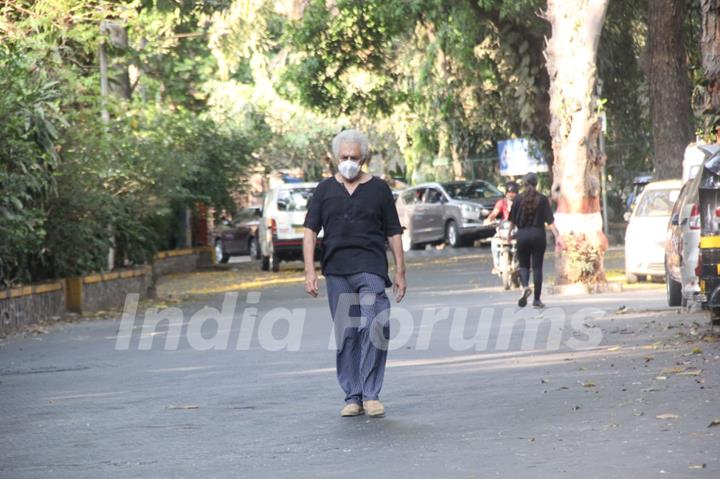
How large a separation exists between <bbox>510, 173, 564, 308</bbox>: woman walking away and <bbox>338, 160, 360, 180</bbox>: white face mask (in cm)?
1020

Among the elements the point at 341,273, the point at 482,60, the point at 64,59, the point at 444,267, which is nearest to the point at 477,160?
the point at 482,60

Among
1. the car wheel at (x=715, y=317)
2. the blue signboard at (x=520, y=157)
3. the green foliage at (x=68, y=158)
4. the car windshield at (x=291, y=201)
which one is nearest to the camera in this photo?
the car wheel at (x=715, y=317)

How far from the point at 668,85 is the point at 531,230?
11.7 metres

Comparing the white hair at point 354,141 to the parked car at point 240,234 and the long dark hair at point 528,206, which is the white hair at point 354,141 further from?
the parked car at point 240,234

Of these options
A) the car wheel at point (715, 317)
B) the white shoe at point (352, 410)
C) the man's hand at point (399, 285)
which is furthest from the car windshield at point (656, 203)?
the white shoe at point (352, 410)

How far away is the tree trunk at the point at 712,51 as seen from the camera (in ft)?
57.4

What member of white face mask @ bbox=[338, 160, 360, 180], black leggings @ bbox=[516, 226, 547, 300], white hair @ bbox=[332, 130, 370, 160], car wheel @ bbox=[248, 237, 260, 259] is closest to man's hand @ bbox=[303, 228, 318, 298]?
white face mask @ bbox=[338, 160, 360, 180]

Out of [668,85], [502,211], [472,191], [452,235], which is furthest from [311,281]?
[472,191]

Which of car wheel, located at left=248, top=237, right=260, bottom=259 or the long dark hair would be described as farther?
car wheel, located at left=248, top=237, right=260, bottom=259

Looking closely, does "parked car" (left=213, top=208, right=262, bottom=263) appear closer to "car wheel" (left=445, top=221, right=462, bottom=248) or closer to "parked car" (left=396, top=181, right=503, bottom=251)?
"parked car" (left=396, top=181, right=503, bottom=251)

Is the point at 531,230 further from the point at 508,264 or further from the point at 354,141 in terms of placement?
the point at 354,141

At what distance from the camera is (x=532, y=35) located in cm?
3825

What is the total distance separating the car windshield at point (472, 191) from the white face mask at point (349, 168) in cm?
3360

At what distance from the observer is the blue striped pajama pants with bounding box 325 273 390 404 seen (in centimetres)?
1067
